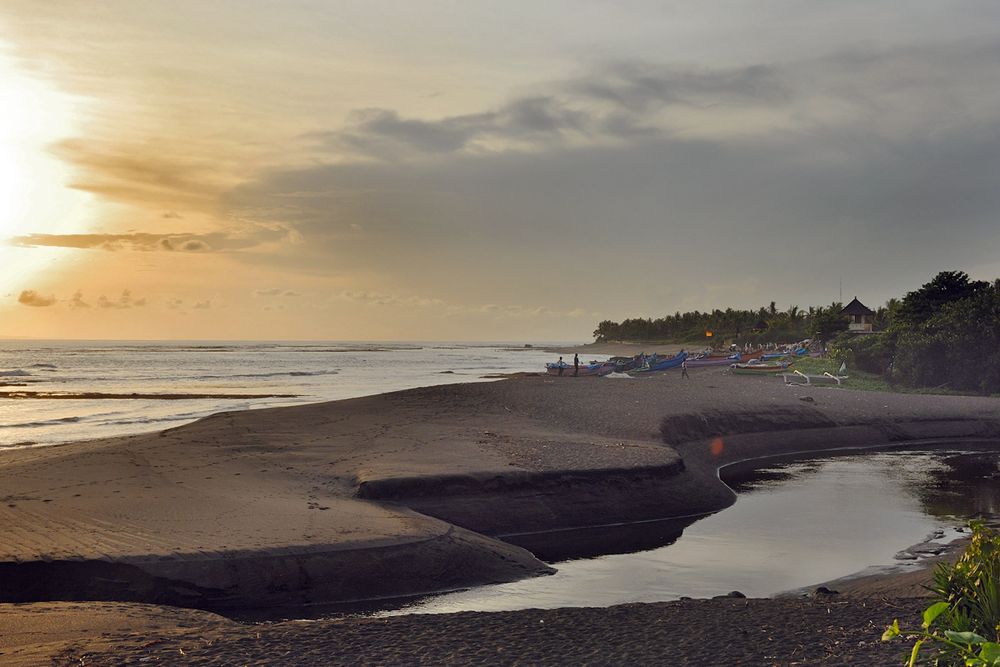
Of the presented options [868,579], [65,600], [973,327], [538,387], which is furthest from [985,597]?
[973,327]

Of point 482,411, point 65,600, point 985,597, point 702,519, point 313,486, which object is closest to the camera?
point 985,597

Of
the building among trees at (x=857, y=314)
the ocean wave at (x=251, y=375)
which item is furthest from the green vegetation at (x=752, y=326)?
the ocean wave at (x=251, y=375)

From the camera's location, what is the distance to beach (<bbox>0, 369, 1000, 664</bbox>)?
8.67 metres

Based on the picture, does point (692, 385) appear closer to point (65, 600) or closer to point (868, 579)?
point (868, 579)

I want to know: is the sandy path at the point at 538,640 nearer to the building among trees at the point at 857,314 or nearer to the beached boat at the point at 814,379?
the beached boat at the point at 814,379

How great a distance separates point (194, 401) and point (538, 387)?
1975cm

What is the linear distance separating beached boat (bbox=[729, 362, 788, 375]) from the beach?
29.0 meters

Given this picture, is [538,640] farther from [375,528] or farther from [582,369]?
[582,369]

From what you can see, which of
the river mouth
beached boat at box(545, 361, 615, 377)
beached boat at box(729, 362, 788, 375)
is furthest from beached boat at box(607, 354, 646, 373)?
the river mouth

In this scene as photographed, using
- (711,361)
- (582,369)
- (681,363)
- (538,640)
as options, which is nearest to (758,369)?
(681,363)

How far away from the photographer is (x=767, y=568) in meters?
15.5

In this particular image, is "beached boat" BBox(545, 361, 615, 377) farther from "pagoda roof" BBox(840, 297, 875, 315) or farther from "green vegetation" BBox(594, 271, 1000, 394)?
"pagoda roof" BBox(840, 297, 875, 315)

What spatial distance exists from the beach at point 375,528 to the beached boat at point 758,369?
29.0m

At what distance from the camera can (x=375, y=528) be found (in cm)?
1467
